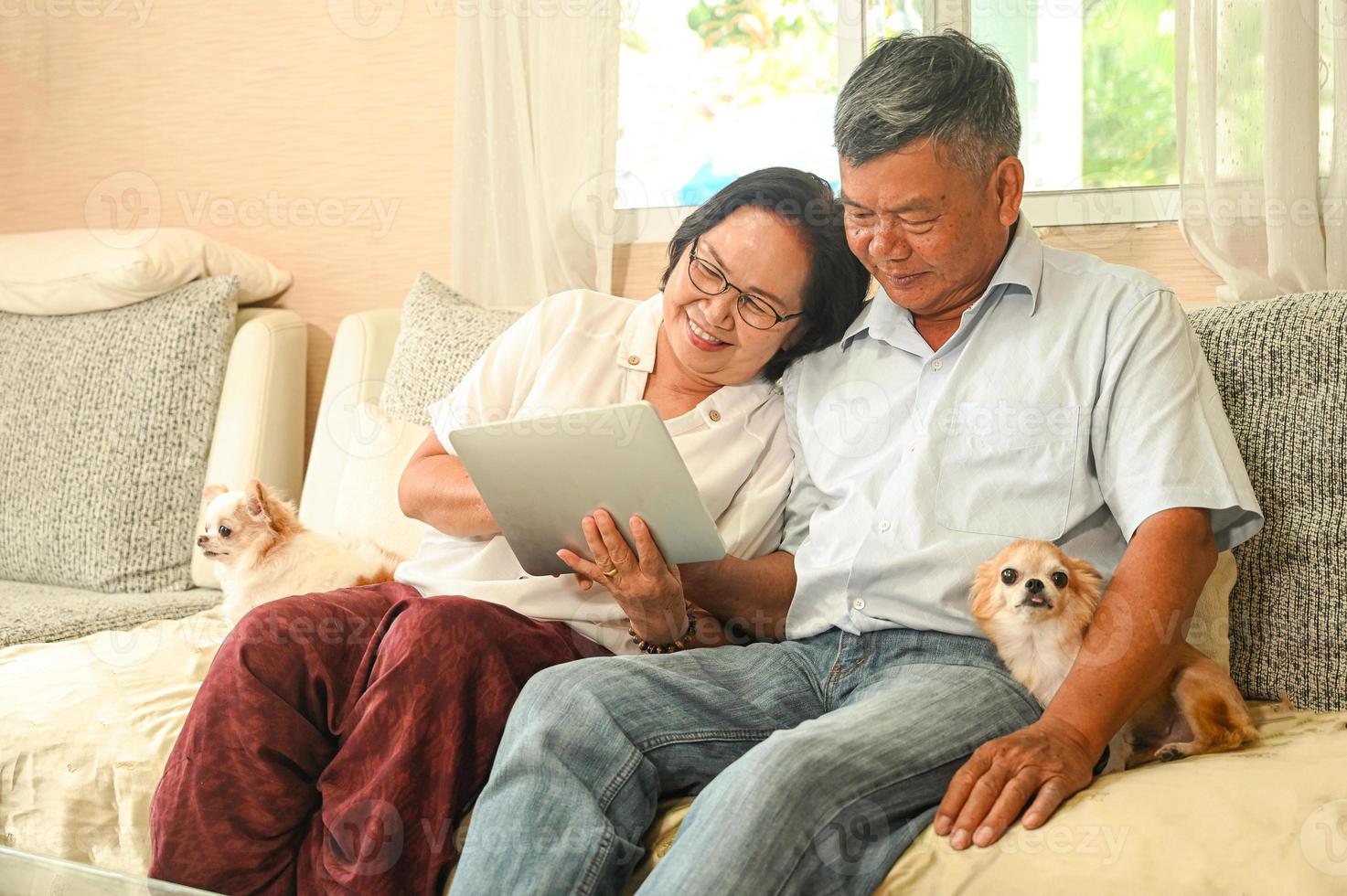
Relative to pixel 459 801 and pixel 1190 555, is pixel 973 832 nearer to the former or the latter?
pixel 1190 555

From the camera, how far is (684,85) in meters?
2.31

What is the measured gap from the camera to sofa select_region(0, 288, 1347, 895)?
1002 mm

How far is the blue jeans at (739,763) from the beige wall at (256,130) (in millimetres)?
1482

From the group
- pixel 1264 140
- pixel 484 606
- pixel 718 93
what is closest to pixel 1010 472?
pixel 484 606

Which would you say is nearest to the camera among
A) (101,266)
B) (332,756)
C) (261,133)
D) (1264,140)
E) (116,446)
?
(332,756)

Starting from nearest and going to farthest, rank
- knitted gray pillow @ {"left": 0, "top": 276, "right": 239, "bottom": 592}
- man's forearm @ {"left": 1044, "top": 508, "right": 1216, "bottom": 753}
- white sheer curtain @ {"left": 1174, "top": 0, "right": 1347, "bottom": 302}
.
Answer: man's forearm @ {"left": 1044, "top": 508, "right": 1216, "bottom": 753} < white sheer curtain @ {"left": 1174, "top": 0, "right": 1347, "bottom": 302} < knitted gray pillow @ {"left": 0, "top": 276, "right": 239, "bottom": 592}

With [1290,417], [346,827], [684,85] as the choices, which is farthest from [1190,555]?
[684,85]

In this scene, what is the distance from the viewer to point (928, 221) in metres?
1.34

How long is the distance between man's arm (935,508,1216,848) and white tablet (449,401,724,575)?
378mm

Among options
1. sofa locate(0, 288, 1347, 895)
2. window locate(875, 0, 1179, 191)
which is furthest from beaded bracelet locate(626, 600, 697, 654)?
window locate(875, 0, 1179, 191)

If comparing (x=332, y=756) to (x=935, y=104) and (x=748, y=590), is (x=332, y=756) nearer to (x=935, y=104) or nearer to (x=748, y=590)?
(x=748, y=590)

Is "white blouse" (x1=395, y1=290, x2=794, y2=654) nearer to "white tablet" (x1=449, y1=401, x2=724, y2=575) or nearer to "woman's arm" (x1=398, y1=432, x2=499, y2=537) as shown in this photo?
"woman's arm" (x1=398, y1=432, x2=499, y2=537)

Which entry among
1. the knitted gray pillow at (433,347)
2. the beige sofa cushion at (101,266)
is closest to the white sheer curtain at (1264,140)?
the knitted gray pillow at (433,347)

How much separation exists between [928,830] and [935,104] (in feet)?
2.58
